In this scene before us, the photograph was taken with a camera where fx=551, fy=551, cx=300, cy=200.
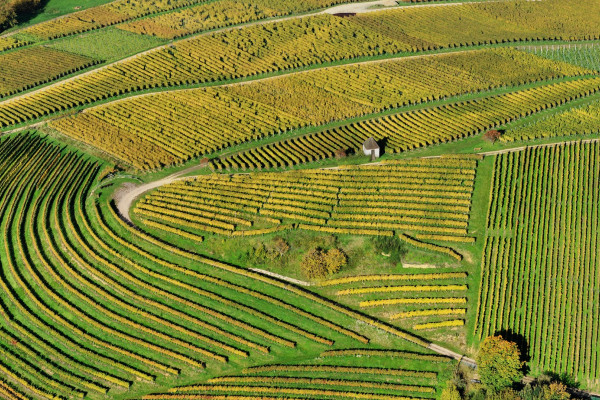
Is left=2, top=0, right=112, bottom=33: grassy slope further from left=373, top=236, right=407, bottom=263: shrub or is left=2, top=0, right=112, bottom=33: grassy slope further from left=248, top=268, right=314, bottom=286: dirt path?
left=373, top=236, right=407, bottom=263: shrub

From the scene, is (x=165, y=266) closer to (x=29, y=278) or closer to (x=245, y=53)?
(x=29, y=278)

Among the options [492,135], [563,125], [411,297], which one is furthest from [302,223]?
[563,125]

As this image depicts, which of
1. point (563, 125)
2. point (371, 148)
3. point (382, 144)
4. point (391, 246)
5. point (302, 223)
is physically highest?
point (563, 125)

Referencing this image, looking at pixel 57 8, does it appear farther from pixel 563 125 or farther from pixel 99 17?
pixel 563 125

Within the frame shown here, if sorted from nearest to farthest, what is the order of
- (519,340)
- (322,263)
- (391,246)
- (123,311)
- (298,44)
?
(519,340)
(123,311)
(322,263)
(391,246)
(298,44)

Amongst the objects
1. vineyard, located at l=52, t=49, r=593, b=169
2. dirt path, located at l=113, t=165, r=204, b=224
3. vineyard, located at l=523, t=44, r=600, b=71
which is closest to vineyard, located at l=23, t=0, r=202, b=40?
vineyard, located at l=52, t=49, r=593, b=169

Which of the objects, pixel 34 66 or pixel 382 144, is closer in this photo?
pixel 382 144

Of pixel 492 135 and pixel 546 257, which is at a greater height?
pixel 492 135

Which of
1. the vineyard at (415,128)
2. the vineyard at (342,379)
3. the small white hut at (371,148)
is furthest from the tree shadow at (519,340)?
the vineyard at (415,128)
